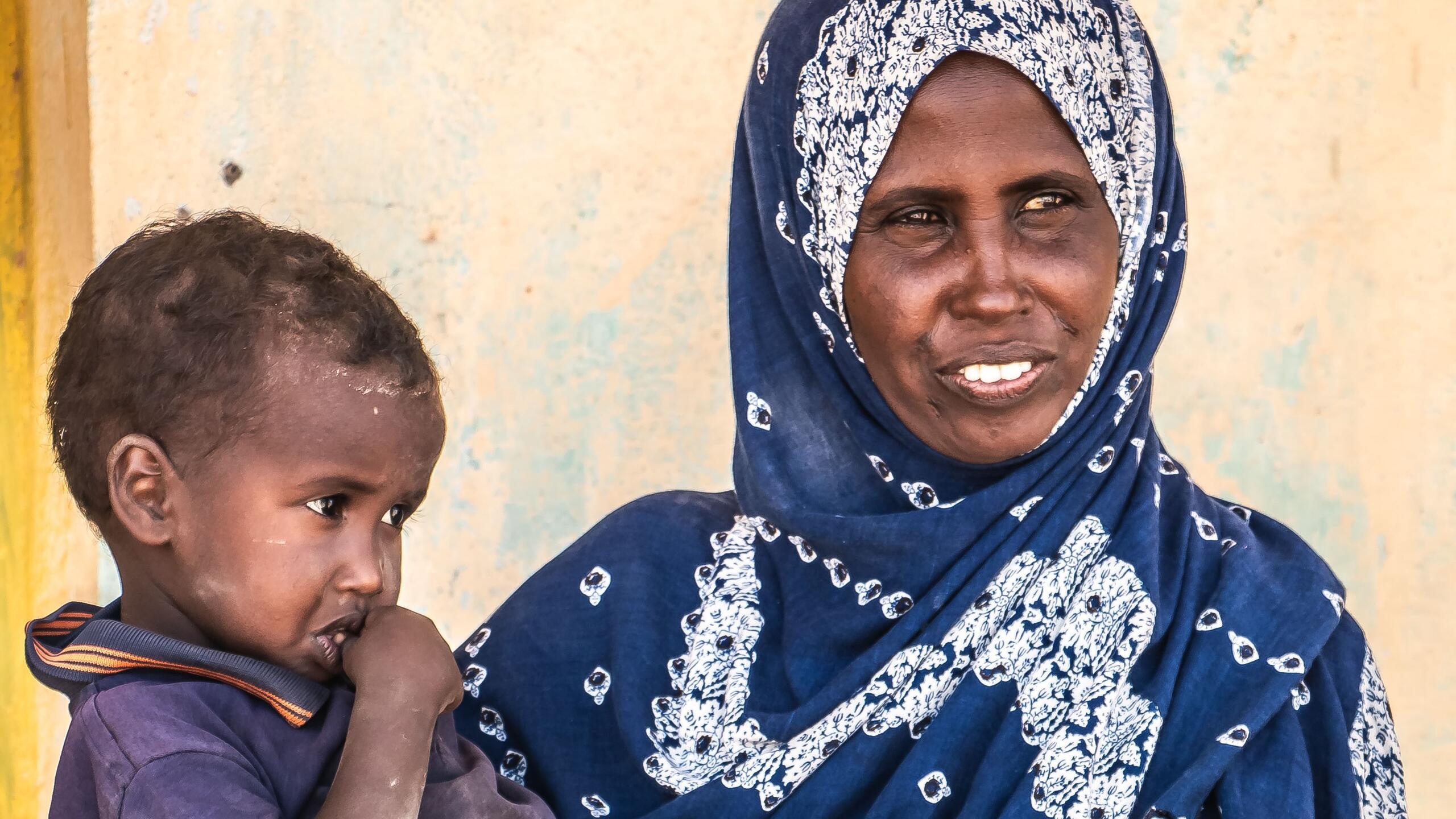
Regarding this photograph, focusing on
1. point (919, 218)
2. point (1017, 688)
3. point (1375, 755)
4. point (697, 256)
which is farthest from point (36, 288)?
point (1375, 755)

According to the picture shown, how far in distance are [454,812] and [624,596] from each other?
513 millimetres

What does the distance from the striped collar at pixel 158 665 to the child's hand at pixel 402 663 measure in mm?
65

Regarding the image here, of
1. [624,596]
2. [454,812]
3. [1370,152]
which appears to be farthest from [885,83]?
[1370,152]

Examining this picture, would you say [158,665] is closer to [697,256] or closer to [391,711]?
[391,711]

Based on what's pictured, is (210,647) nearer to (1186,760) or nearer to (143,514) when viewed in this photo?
(143,514)

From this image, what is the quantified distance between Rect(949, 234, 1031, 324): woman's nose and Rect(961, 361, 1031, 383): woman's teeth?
6cm

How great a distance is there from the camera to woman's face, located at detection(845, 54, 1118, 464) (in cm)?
195

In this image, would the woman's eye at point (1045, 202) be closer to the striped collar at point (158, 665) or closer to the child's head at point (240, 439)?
the child's head at point (240, 439)

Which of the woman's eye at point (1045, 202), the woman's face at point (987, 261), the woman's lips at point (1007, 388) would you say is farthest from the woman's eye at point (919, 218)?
the woman's lips at point (1007, 388)

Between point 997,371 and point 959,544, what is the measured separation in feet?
0.76

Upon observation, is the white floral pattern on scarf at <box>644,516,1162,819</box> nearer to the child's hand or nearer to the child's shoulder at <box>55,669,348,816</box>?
the child's hand

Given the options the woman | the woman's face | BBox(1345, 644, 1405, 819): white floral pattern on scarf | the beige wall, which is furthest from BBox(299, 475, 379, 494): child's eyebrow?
the beige wall

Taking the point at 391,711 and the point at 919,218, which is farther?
the point at 919,218

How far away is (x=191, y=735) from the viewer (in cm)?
155
